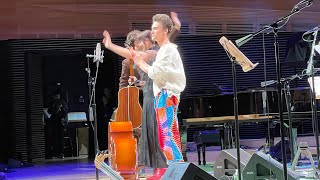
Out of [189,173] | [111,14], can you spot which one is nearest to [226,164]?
[189,173]

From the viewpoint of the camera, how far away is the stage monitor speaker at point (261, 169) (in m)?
3.76

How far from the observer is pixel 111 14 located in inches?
261

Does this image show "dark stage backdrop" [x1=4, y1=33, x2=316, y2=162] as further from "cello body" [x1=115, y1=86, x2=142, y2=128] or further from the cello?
the cello

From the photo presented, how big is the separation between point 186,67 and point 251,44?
5.17ft

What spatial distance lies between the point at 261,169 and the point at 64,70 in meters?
7.93

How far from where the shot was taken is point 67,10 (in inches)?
247

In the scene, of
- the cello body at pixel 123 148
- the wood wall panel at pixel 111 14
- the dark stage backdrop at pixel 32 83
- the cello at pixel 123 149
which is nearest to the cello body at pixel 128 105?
the cello at pixel 123 149

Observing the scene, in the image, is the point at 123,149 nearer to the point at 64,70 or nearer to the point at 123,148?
the point at 123,148

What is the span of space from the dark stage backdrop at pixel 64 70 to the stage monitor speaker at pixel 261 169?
4.24 meters

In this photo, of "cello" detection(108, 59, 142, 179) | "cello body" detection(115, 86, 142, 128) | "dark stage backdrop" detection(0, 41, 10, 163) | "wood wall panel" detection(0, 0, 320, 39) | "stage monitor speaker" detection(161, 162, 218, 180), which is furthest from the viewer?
"dark stage backdrop" detection(0, 41, 10, 163)

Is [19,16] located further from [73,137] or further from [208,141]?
[73,137]

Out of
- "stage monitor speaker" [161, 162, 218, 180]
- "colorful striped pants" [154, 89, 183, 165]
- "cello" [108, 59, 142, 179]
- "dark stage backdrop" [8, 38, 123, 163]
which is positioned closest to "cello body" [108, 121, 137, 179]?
"cello" [108, 59, 142, 179]

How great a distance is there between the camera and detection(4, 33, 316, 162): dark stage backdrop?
31.3ft

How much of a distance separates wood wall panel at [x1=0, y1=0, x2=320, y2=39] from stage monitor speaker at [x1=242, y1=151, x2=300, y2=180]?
91.1 inches
